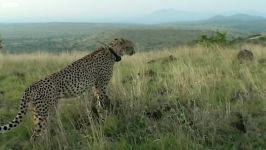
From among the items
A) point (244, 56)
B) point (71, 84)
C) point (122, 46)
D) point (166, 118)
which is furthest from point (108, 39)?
A: point (166, 118)

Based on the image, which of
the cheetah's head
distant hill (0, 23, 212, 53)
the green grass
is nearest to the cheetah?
the cheetah's head

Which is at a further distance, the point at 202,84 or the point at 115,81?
the point at 115,81

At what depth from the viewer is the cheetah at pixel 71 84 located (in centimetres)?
473

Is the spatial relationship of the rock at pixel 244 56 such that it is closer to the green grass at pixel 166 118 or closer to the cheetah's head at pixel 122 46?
the green grass at pixel 166 118

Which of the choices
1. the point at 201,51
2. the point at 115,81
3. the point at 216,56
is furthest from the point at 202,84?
the point at 201,51

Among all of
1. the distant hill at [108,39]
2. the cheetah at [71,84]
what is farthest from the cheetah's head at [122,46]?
the distant hill at [108,39]

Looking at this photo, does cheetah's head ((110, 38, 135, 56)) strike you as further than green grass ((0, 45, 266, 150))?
Yes

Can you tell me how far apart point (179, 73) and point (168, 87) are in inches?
15.1

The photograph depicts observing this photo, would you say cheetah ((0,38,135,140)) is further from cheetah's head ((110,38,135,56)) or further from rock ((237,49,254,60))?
rock ((237,49,254,60))

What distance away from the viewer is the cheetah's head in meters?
5.89

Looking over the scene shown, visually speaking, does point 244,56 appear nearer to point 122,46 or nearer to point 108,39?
point 122,46

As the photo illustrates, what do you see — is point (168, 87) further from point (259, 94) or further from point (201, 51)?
point (201, 51)

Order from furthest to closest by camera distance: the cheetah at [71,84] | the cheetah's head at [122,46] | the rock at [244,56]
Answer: the rock at [244,56] → the cheetah's head at [122,46] → the cheetah at [71,84]

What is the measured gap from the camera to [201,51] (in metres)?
11.1
